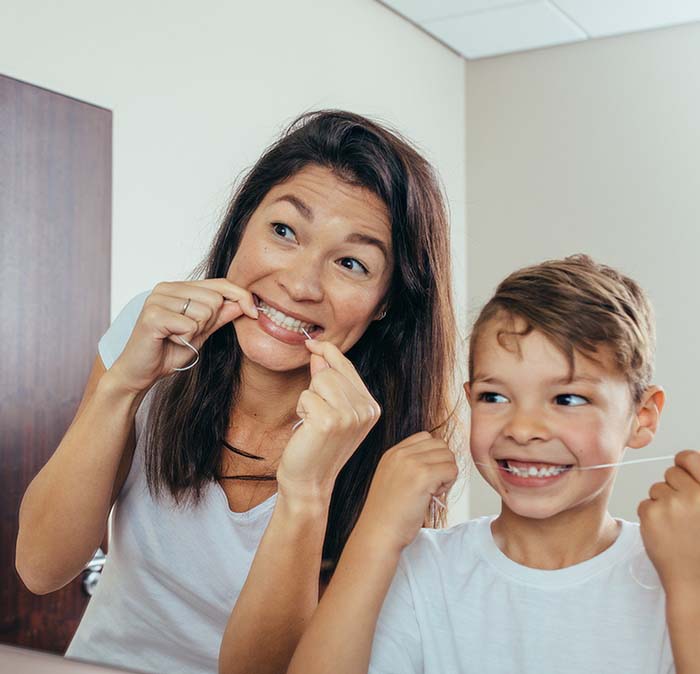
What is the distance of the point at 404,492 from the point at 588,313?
0.15 m

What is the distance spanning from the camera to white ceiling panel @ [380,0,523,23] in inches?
22.5

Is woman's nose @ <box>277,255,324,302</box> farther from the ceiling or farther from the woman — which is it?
the ceiling

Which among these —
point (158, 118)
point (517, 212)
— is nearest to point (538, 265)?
point (517, 212)

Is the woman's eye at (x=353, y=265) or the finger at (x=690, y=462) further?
the woman's eye at (x=353, y=265)

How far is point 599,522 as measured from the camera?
1.77 feet

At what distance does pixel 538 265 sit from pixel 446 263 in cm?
7

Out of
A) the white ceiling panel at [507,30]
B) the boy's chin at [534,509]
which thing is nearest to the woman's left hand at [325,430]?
the boy's chin at [534,509]

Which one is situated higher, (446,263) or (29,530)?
(446,263)

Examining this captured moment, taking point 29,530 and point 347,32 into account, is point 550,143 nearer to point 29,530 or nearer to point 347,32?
point 347,32

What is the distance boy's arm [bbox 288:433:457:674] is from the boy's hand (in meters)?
0.12

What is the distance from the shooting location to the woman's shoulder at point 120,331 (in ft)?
2.26

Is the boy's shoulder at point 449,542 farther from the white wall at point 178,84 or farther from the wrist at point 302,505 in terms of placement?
the white wall at point 178,84

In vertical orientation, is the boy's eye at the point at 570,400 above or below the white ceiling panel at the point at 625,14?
below

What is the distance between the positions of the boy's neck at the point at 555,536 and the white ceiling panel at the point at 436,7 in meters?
0.31
